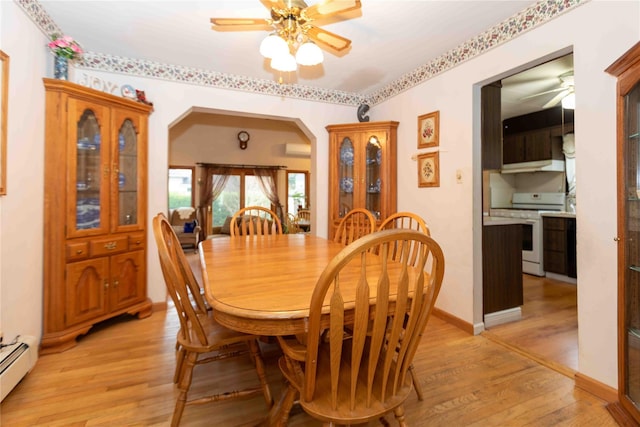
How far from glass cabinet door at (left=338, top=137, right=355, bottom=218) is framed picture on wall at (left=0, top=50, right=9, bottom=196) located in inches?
107

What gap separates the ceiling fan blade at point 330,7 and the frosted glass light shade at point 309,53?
148mm

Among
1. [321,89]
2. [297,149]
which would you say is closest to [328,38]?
[321,89]

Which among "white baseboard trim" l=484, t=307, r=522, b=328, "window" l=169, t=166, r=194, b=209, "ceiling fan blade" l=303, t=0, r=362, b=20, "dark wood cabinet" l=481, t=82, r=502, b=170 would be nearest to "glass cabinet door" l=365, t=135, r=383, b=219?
"dark wood cabinet" l=481, t=82, r=502, b=170

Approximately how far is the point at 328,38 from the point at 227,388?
7.35 feet

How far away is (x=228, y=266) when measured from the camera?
1.43 meters

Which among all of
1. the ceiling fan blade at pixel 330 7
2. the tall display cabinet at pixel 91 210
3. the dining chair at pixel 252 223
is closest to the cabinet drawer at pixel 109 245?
the tall display cabinet at pixel 91 210

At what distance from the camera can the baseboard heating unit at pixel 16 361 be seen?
1513 mm

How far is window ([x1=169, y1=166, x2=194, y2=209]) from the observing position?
22.8 ft

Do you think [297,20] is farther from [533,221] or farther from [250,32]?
[533,221]

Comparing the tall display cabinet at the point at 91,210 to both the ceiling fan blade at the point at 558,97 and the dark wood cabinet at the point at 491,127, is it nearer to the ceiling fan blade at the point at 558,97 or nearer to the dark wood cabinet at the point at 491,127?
the dark wood cabinet at the point at 491,127

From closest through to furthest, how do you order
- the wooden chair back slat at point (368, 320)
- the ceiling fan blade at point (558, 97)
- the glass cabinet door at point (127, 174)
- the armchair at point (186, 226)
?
the wooden chair back slat at point (368, 320) → the glass cabinet door at point (127, 174) → the ceiling fan blade at point (558, 97) → the armchair at point (186, 226)

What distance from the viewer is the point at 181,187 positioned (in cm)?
706

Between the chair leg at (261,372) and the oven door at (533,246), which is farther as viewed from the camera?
the oven door at (533,246)

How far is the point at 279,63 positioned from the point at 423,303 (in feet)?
5.13
